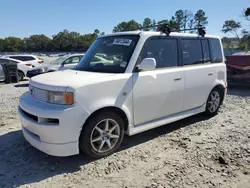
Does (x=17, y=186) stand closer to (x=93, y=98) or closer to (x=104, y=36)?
(x=93, y=98)

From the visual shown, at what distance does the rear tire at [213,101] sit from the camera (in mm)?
5687

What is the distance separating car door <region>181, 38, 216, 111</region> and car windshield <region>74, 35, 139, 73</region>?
1.27m

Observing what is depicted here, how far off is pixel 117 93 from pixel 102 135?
0.68 meters

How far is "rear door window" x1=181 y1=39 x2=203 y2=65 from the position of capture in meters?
4.85

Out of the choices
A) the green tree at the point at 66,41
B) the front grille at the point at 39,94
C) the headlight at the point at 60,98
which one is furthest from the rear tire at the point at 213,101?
the green tree at the point at 66,41

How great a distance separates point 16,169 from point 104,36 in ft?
9.23

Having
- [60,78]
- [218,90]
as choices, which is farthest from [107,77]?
[218,90]

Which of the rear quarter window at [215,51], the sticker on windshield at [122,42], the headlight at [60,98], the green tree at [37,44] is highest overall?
the green tree at [37,44]

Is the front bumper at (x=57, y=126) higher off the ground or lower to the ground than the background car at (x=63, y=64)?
lower

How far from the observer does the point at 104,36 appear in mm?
4797

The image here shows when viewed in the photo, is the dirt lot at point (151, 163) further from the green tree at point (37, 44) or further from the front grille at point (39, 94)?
the green tree at point (37, 44)

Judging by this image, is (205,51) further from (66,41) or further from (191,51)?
(66,41)

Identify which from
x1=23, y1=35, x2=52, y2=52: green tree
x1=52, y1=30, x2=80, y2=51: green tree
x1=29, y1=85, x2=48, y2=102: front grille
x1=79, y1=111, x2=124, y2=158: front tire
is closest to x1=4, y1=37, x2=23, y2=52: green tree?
x1=23, y1=35, x2=52, y2=52: green tree

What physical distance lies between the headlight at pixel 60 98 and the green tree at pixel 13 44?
4971 inches
